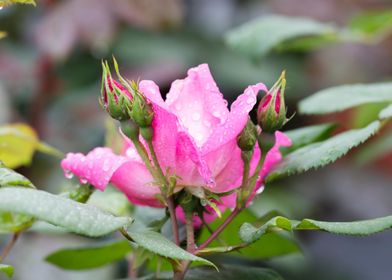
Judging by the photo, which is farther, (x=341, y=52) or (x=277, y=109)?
(x=341, y=52)

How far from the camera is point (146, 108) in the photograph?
604 mm

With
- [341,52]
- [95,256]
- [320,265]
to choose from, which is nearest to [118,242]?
[95,256]

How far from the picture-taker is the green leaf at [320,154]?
65 cm

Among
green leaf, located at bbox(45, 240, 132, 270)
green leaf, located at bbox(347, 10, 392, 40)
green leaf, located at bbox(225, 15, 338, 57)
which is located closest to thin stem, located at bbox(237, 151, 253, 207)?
green leaf, located at bbox(45, 240, 132, 270)

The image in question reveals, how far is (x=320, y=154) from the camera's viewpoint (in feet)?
2.20

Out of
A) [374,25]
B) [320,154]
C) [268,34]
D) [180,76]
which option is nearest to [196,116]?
[320,154]

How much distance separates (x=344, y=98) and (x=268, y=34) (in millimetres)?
252

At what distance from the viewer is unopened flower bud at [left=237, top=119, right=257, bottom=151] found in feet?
2.00

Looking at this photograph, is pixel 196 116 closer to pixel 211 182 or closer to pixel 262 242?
pixel 211 182

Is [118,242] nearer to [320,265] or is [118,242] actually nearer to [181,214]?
[181,214]

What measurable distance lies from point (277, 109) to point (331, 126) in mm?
230

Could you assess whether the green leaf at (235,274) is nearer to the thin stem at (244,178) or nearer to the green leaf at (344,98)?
the thin stem at (244,178)

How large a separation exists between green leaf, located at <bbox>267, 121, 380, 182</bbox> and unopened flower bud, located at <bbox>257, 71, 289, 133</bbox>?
0.06 m

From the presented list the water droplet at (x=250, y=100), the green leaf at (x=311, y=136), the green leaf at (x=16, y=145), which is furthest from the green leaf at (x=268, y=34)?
the water droplet at (x=250, y=100)
